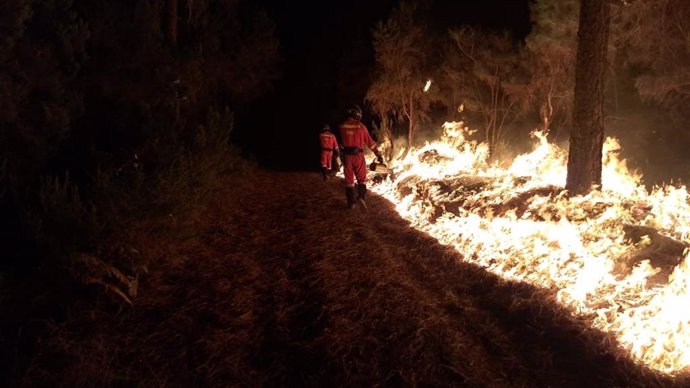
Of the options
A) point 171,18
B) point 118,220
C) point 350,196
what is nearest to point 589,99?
point 350,196

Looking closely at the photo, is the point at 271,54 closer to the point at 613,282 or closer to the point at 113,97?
the point at 113,97

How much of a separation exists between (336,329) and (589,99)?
5.99 metres

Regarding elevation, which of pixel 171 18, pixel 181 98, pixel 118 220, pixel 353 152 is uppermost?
pixel 171 18

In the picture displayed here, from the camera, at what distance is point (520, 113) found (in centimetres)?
1458

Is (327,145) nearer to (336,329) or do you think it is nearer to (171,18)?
(171,18)

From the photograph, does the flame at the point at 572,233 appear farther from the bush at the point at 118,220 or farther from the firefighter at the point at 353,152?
the bush at the point at 118,220

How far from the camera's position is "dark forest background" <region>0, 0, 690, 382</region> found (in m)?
5.51

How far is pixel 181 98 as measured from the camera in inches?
390

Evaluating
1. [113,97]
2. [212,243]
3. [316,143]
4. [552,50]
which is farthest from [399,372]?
[316,143]

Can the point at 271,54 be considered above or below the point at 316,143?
above

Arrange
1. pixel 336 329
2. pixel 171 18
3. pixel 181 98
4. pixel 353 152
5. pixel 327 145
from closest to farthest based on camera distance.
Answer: pixel 336 329, pixel 181 98, pixel 353 152, pixel 171 18, pixel 327 145

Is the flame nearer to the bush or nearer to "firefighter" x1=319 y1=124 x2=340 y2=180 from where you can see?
"firefighter" x1=319 y1=124 x2=340 y2=180

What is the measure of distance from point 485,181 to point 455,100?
20.0 ft

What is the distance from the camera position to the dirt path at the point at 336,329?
4.27 metres
